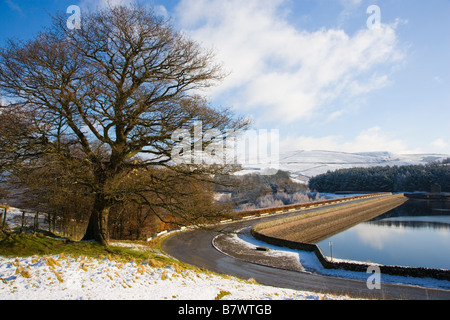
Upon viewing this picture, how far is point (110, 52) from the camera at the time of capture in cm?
991

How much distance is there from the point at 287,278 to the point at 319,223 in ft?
99.3

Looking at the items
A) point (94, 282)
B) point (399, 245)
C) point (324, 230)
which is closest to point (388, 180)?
point (324, 230)

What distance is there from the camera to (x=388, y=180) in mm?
117938

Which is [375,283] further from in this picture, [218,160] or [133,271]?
[133,271]

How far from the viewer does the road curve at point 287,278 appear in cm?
1320

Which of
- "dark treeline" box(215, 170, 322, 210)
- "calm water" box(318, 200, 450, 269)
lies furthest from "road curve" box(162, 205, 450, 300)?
"dark treeline" box(215, 170, 322, 210)

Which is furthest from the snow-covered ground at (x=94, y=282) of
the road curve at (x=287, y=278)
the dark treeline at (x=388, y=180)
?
the dark treeline at (x=388, y=180)

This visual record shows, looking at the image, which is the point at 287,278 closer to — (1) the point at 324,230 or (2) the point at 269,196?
(1) the point at 324,230

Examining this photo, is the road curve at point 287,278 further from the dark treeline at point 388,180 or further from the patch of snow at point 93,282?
the dark treeline at point 388,180

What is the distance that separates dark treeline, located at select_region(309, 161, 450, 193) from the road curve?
112423mm

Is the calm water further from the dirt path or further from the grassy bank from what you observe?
the grassy bank

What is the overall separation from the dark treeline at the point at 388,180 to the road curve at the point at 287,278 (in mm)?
112423

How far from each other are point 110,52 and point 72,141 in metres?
3.46
